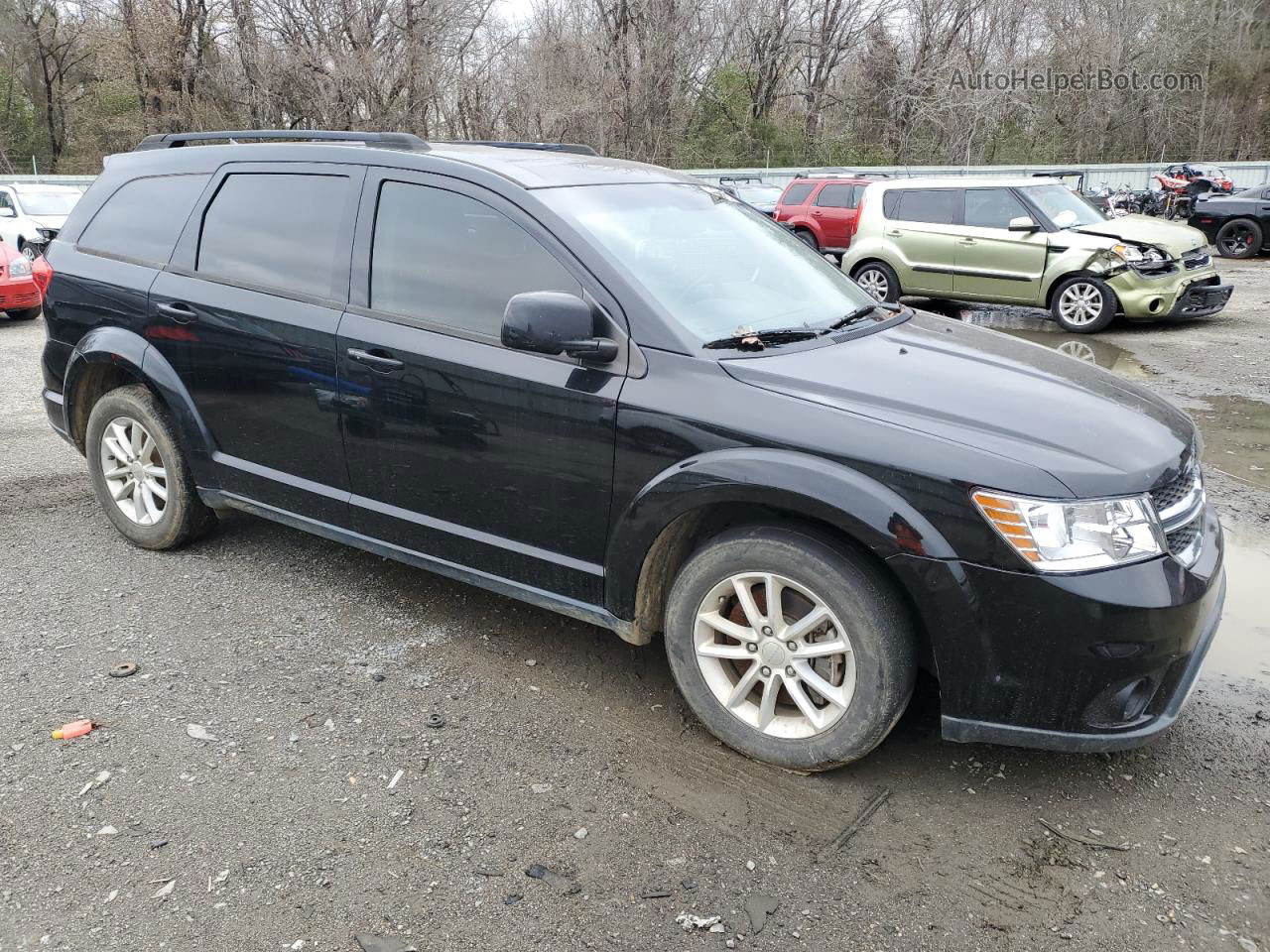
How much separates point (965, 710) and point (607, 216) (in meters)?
1.98

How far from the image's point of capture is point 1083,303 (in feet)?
37.0

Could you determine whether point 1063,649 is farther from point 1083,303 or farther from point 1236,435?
point 1083,303

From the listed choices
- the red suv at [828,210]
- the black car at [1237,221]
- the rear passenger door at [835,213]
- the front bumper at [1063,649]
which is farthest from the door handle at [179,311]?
the black car at [1237,221]

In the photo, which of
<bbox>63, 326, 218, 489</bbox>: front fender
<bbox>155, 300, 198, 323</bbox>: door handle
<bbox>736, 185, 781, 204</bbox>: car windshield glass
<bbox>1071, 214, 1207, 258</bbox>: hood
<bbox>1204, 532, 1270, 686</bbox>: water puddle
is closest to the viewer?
<bbox>1204, 532, 1270, 686</bbox>: water puddle

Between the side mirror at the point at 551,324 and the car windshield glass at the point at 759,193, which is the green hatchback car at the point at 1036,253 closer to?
the car windshield glass at the point at 759,193

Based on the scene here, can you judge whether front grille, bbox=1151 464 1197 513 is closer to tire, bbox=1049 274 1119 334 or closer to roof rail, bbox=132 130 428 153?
roof rail, bbox=132 130 428 153

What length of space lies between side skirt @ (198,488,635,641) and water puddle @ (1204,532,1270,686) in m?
2.28

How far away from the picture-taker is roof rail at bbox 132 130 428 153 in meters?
3.92

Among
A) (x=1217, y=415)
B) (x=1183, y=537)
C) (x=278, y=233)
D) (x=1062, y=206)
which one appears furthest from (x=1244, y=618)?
(x=1062, y=206)

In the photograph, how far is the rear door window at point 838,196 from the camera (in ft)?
55.2

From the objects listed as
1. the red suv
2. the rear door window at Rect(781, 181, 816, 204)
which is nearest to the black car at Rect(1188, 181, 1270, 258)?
the red suv

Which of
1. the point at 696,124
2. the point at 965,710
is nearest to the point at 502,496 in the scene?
the point at 965,710

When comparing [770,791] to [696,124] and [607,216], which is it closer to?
[607,216]

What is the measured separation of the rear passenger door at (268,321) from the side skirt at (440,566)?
49mm
